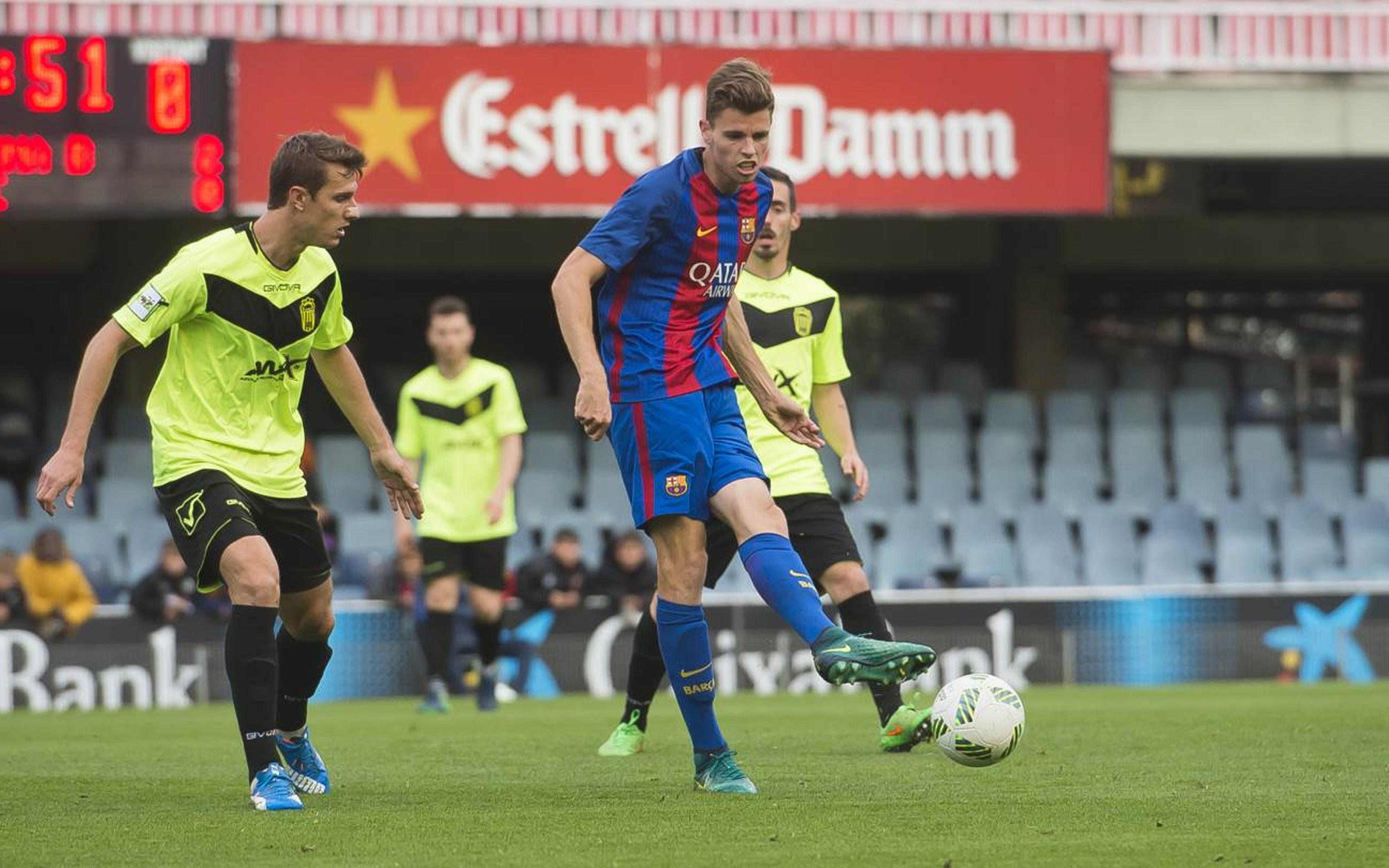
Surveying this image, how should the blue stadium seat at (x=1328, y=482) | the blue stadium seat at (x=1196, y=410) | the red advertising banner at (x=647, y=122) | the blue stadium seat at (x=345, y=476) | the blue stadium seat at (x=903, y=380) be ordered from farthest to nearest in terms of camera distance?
the blue stadium seat at (x=903, y=380) < the blue stadium seat at (x=1196, y=410) < the blue stadium seat at (x=1328, y=482) < the blue stadium seat at (x=345, y=476) < the red advertising banner at (x=647, y=122)

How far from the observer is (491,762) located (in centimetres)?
747

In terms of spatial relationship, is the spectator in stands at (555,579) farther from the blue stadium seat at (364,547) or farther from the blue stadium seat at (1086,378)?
the blue stadium seat at (1086,378)

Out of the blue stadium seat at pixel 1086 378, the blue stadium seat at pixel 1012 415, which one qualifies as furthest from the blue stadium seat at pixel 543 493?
the blue stadium seat at pixel 1086 378

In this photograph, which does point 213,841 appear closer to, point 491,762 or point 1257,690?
point 491,762

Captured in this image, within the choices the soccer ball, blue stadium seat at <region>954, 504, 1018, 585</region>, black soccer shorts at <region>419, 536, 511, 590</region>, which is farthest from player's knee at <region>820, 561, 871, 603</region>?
blue stadium seat at <region>954, 504, 1018, 585</region>

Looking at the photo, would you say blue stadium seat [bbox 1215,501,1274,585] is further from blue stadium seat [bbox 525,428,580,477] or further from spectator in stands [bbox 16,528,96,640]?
spectator in stands [bbox 16,528,96,640]

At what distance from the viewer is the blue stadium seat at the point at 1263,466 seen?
17.9 m

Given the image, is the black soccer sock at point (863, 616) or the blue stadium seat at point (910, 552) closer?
the black soccer sock at point (863, 616)

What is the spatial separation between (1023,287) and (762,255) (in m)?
11.5

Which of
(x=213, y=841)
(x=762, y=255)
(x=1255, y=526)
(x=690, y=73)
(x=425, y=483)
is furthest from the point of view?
(x=1255, y=526)

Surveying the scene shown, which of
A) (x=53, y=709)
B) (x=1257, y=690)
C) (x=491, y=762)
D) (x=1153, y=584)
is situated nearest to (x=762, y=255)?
(x=491, y=762)

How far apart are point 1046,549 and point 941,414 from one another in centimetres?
216

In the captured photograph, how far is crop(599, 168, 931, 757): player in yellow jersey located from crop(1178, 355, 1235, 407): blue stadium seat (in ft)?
39.8

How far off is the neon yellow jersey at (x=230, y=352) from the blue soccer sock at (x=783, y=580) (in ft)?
4.56
